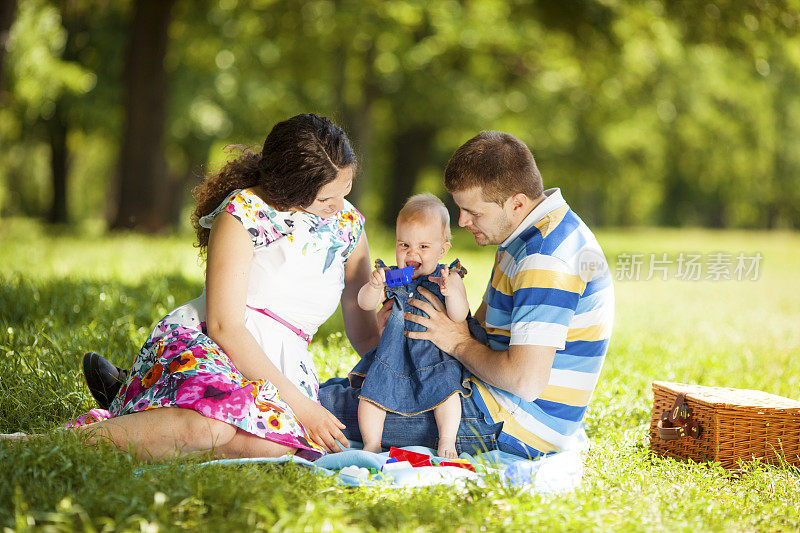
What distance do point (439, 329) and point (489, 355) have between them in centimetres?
28

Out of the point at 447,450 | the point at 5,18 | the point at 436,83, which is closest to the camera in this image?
the point at 447,450

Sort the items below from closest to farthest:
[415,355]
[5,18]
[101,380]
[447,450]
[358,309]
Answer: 1. [447,450]
2. [415,355]
3. [101,380]
4. [358,309]
5. [5,18]

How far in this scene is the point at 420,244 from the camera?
3.47 meters

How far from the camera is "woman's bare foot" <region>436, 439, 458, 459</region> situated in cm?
327

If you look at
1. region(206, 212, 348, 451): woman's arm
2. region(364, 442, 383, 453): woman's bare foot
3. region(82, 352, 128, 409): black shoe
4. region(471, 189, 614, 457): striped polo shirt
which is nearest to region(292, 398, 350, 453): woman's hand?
region(206, 212, 348, 451): woman's arm

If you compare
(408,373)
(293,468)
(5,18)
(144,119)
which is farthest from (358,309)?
(144,119)

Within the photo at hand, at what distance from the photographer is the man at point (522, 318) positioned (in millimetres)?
3043

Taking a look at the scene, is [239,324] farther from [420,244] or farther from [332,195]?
[420,244]

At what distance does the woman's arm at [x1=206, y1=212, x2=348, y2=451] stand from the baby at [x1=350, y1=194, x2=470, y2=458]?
198 mm

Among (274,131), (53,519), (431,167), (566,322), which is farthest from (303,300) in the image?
(431,167)

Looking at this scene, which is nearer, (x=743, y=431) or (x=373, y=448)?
(x=373, y=448)

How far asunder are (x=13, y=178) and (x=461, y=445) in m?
24.3

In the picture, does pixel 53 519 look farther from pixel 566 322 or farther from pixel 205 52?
pixel 205 52

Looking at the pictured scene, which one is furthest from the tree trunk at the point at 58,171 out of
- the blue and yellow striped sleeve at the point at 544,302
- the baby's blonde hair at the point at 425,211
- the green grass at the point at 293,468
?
the blue and yellow striped sleeve at the point at 544,302
